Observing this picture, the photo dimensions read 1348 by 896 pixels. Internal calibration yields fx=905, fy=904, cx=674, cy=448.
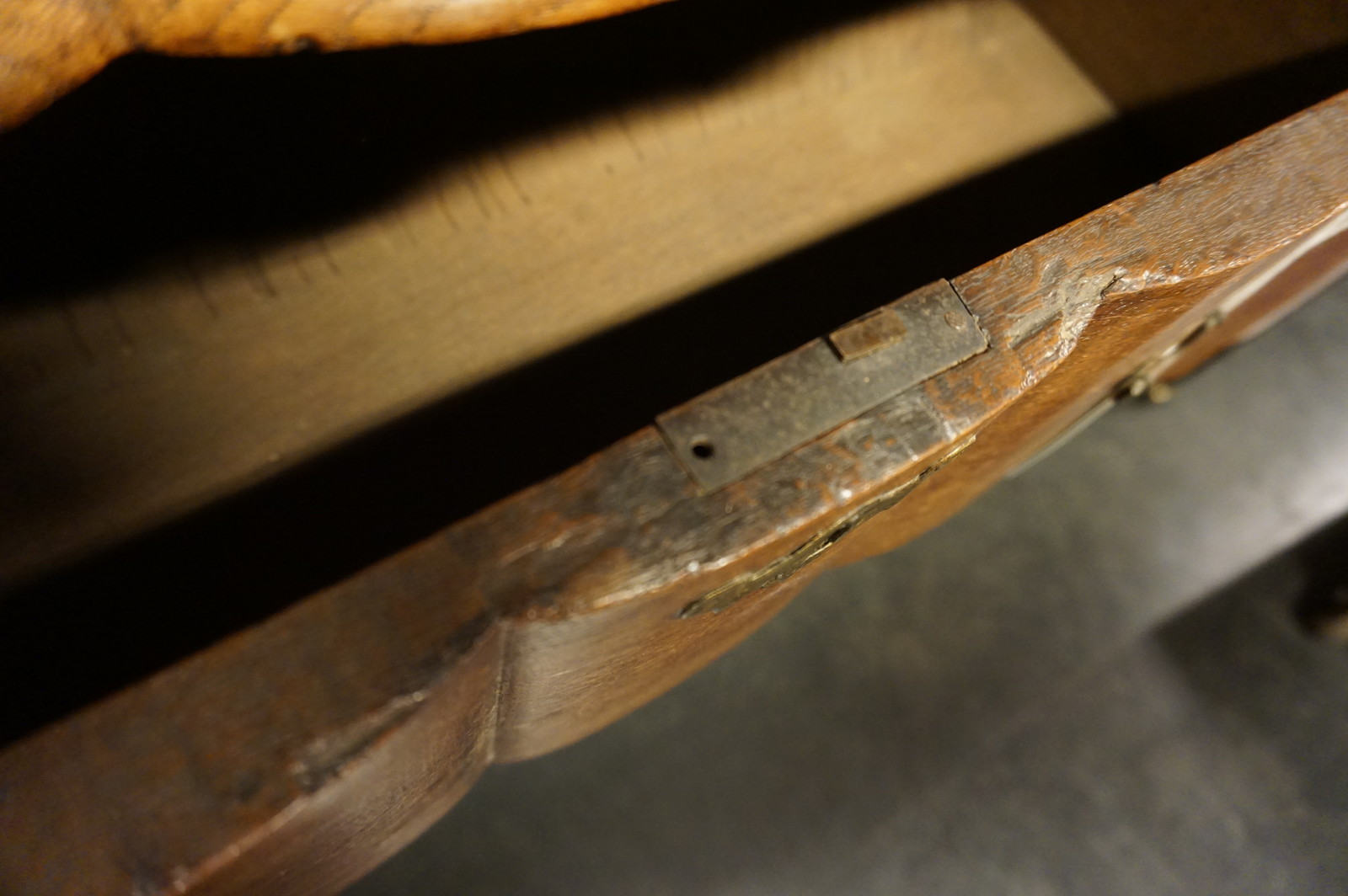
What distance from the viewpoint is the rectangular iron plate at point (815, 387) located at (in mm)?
491

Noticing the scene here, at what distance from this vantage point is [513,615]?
44 centimetres

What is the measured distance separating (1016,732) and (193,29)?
44.2 inches

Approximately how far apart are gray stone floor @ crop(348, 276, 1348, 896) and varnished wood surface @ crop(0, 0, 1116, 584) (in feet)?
1.46

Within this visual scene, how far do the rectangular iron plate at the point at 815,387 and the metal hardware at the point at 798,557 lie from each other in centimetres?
6

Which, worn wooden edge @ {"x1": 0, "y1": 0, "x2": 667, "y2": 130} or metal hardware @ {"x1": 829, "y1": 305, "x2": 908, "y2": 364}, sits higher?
worn wooden edge @ {"x1": 0, "y1": 0, "x2": 667, "y2": 130}

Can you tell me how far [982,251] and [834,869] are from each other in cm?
73

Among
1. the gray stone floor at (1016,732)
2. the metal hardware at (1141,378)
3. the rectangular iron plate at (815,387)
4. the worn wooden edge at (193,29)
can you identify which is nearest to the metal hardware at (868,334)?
the rectangular iron plate at (815,387)

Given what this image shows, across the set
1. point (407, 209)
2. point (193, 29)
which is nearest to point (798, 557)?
point (193, 29)

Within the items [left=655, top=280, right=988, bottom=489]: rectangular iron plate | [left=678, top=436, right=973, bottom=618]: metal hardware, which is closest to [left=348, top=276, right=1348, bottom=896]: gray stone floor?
[left=678, top=436, right=973, bottom=618]: metal hardware

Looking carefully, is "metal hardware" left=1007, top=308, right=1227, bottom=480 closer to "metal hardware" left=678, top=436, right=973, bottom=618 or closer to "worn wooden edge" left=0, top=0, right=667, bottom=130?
"metal hardware" left=678, top=436, right=973, bottom=618

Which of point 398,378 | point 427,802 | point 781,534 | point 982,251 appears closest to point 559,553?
point 781,534

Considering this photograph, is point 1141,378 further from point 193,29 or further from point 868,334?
point 193,29

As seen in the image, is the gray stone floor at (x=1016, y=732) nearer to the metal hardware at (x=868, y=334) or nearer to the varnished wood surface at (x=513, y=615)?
the varnished wood surface at (x=513, y=615)

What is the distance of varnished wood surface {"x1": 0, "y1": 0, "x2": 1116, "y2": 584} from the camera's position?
A: 2.68ft
